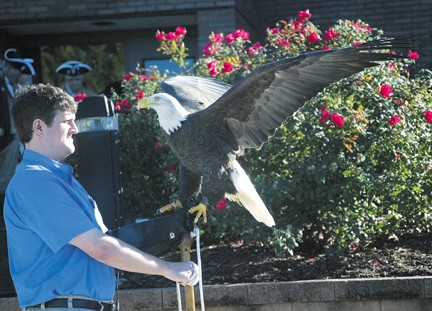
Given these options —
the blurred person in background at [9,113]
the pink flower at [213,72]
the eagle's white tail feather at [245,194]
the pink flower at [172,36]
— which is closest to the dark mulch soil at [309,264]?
the eagle's white tail feather at [245,194]

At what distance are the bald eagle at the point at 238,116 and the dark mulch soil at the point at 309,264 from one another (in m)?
1.41

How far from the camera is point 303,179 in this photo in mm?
6508

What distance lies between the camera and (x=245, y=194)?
5.05m

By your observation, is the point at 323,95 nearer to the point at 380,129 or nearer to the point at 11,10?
the point at 380,129

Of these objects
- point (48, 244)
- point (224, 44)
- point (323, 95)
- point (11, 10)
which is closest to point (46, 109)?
→ point (48, 244)

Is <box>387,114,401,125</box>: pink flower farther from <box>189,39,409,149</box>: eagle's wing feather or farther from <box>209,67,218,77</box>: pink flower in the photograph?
<box>189,39,409,149</box>: eagle's wing feather

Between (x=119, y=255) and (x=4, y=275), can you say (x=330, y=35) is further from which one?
(x=119, y=255)

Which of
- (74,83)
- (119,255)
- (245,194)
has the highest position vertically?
(74,83)

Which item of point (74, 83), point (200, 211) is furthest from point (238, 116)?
point (74, 83)

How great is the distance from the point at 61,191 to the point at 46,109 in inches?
13.0

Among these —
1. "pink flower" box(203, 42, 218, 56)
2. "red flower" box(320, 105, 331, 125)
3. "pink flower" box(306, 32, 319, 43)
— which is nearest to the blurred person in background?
"pink flower" box(203, 42, 218, 56)

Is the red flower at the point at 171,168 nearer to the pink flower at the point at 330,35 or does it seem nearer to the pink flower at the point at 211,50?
the pink flower at the point at 211,50

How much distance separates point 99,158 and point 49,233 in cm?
304

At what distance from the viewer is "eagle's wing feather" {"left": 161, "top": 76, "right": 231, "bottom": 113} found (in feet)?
18.1
